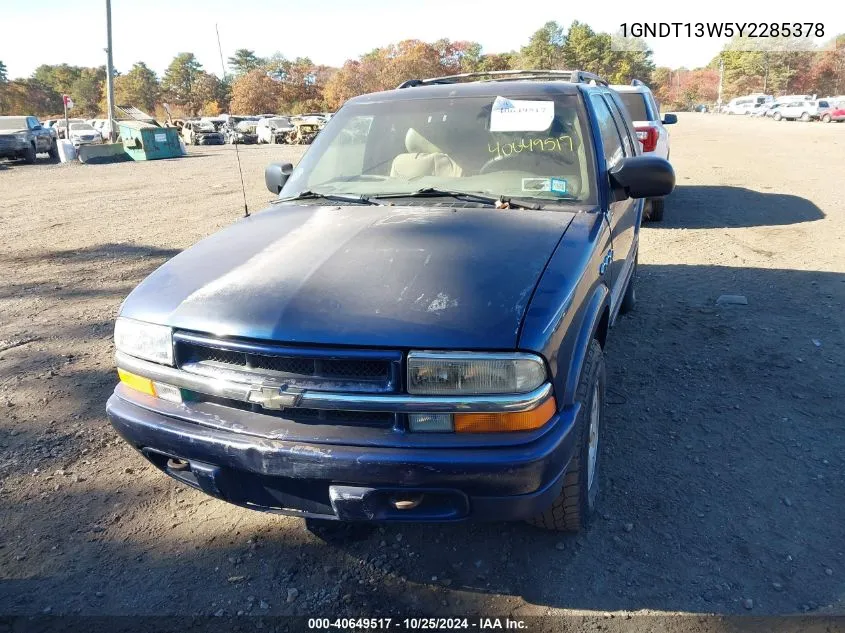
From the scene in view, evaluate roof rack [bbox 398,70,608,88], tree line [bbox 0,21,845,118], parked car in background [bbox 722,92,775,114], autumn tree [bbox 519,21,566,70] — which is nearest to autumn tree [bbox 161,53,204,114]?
tree line [bbox 0,21,845,118]

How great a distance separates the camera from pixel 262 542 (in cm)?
277

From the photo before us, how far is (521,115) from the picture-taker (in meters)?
3.37

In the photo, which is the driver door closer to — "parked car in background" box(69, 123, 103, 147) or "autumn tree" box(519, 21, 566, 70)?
"parked car in background" box(69, 123, 103, 147)

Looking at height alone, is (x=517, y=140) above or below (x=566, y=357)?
above

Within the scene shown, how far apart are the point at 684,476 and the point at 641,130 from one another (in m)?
6.51

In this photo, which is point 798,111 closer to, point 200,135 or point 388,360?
point 200,135

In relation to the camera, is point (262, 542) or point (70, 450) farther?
point (70, 450)

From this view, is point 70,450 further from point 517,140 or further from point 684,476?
point 684,476

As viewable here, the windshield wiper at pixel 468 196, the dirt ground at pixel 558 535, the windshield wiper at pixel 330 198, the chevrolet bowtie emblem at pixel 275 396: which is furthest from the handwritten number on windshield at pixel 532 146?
the chevrolet bowtie emblem at pixel 275 396

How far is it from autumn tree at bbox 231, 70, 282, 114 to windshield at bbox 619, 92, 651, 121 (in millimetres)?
75465

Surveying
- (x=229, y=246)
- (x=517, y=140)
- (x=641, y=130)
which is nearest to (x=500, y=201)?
(x=517, y=140)

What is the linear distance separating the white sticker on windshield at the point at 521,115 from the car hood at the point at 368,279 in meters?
0.63

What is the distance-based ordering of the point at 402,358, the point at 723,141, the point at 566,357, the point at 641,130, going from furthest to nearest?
the point at 723,141, the point at 641,130, the point at 566,357, the point at 402,358

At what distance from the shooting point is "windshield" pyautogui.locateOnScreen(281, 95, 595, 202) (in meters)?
3.22
